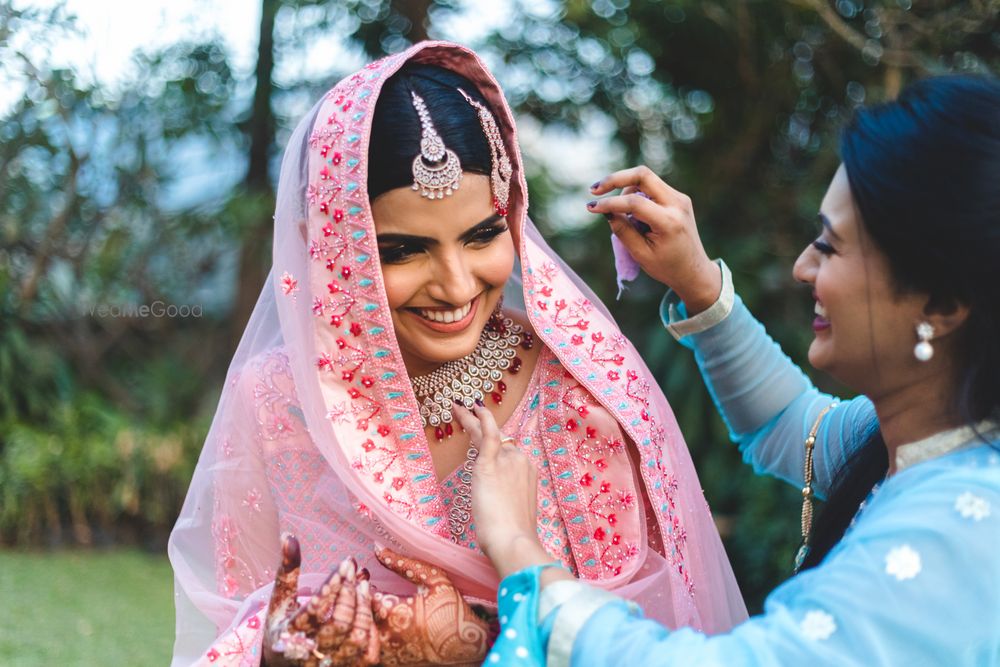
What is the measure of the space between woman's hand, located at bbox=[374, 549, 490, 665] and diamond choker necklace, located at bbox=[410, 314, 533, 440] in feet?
1.15

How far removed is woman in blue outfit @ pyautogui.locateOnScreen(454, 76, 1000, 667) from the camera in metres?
1.17

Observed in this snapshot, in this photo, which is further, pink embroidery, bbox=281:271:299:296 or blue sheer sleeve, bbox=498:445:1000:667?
pink embroidery, bbox=281:271:299:296

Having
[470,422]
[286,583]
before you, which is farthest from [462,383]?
[286,583]

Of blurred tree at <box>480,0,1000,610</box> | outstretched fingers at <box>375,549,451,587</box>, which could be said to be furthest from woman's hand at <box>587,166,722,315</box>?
A: blurred tree at <box>480,0,1000,610</box>

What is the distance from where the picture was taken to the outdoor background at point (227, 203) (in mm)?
5109

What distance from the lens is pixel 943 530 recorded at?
1166 mm

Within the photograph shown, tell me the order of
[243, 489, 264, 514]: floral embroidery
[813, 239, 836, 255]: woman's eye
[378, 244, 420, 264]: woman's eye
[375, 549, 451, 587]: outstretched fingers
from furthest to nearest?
[243, 489, 264, 514]: floral embroidery, [378, 244, 420, 264]: woman's eye, [375, 549, 451, 587]: outstretched fingers, [813, 239, 836, 255]: woman's eye

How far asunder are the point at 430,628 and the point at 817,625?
576 mm

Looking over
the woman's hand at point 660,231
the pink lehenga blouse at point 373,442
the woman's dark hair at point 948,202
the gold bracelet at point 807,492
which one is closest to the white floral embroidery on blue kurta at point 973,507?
the woman's dark hair at point 948,202

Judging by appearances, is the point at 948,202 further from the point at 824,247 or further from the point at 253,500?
the point at 253,500

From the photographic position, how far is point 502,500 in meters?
1.48

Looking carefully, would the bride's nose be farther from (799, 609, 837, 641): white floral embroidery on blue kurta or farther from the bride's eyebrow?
(799, 609, 837, 641): white floral embroidery on blue kurta

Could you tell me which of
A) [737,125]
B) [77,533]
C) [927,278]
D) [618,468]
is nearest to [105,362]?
[77,533]

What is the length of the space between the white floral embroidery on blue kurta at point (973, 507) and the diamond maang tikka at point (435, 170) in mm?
885
